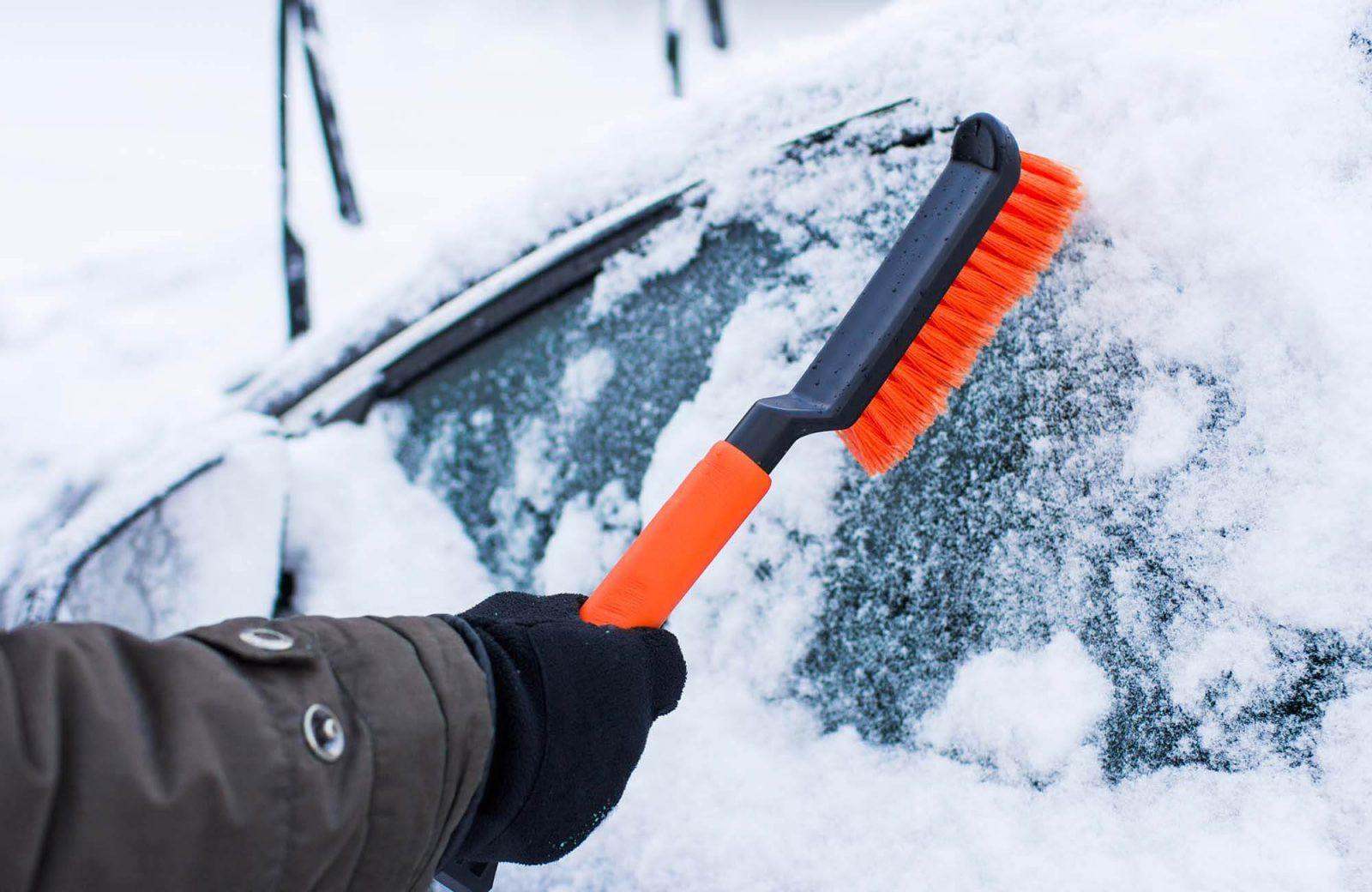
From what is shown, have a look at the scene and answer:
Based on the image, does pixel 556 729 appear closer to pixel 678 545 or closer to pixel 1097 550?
pixel 678 545

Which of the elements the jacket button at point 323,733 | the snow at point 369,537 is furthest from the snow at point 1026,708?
the snow at point 369,537

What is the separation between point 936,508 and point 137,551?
1.31 metres

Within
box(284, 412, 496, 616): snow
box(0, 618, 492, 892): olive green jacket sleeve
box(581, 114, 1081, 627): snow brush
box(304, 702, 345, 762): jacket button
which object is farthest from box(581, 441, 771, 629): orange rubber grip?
box(284, 412, 496, 616): snow

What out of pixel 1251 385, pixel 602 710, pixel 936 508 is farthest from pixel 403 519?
pixel 1251 385

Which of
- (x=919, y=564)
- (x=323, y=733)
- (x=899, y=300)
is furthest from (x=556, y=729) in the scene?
(x=899, y=300)

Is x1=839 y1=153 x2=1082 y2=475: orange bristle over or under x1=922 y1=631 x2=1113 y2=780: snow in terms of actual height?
over

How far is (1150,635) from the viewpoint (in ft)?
2.88

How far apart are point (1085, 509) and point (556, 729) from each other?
563 millimetres

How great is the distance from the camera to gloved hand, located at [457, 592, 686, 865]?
2.80 feet

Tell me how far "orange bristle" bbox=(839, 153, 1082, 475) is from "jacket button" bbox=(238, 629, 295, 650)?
61 centimetres

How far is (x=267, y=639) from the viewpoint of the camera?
78 cm

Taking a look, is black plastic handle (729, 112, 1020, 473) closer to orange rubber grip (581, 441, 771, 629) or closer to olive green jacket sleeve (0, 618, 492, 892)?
orange rubber grip (581, 441, 771, 629)

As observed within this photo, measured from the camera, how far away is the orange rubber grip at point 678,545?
936 mm

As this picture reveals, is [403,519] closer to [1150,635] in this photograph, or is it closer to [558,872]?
[558,872]
